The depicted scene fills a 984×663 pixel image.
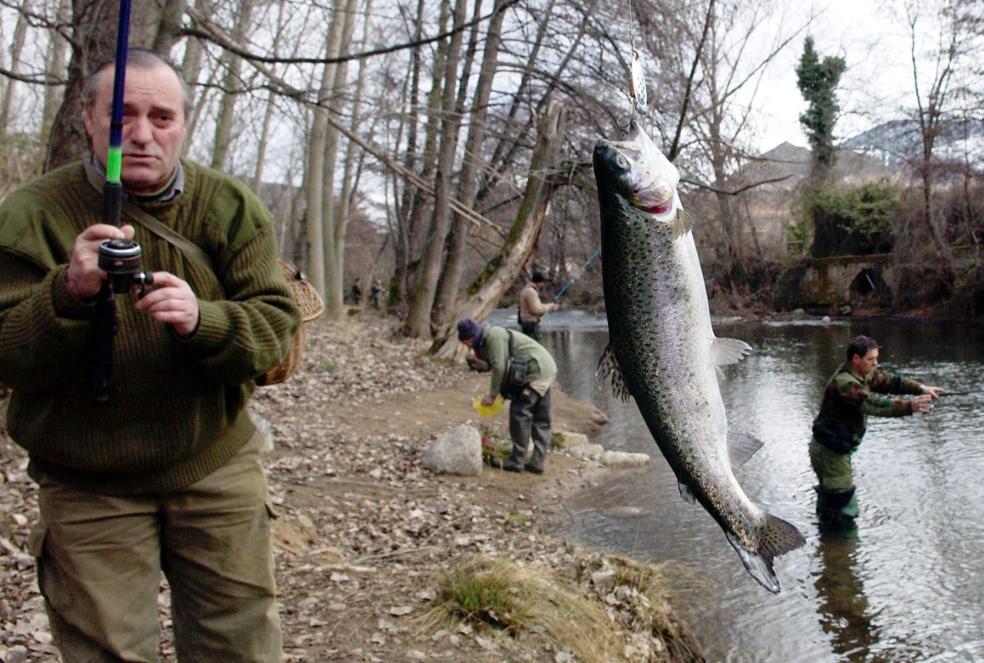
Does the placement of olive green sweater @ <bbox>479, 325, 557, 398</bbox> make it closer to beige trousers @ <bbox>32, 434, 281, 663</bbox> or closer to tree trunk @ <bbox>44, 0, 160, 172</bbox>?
tree trunk @ <bbox>44, 0, 160, 172</bbox>

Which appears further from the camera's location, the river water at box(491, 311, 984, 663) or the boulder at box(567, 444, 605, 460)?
the boulder at box(567, 444, 605, 460)

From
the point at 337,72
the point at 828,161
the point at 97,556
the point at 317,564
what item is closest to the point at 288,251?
the point at 828,161

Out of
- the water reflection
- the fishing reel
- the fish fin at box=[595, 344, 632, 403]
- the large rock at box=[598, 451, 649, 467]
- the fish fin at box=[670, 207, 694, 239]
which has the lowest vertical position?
the water reflection

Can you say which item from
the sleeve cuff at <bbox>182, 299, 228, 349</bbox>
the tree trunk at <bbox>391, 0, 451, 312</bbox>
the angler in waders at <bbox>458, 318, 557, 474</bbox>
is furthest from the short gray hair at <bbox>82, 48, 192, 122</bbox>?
the tree trunk at <bbox>391, 0, 451, 312</bbox>

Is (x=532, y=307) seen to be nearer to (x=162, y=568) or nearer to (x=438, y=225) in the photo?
(x=438, y=225)

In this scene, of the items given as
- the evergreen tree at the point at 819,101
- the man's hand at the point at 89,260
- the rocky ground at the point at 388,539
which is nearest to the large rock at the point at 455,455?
the rocky ground at the point at 388,539

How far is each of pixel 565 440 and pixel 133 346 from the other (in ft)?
32.2

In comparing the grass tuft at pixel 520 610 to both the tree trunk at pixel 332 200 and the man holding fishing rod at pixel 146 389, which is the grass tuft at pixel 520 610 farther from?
the tree trunk at pixel 332 200

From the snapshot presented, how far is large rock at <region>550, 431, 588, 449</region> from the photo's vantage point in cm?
1175

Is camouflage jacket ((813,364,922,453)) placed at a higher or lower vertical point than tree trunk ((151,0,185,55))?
lower

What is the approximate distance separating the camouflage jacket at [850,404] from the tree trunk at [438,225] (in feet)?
32.1

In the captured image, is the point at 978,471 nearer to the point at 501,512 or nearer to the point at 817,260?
the point at 501,512

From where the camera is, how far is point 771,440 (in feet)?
40.4

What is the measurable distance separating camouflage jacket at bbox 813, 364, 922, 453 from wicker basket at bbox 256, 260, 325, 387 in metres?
5.54
